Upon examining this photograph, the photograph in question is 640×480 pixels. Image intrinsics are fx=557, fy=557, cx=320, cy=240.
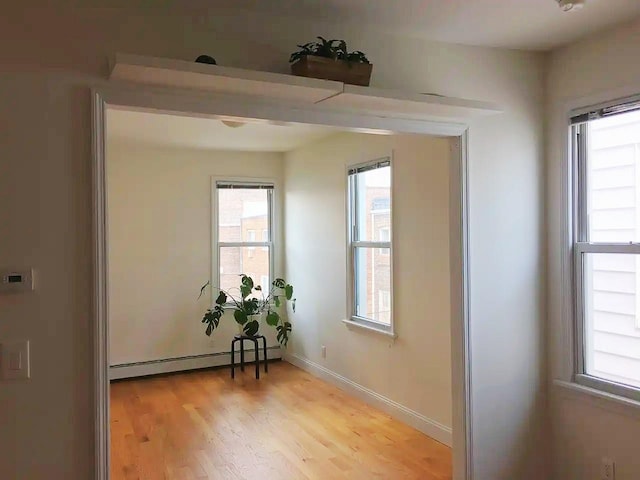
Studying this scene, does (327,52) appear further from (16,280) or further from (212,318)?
(212,318)

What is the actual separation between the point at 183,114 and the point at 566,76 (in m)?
2.12

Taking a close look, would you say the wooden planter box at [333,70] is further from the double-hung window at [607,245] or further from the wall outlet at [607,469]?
the wall outlet at [607,469]

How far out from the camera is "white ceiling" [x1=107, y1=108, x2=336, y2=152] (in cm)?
473

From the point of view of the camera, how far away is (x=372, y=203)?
16.3 feet

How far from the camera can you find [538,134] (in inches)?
127

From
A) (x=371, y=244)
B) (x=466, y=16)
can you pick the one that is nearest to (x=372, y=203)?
(x=371, y=244)

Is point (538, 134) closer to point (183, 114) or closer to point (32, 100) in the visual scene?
point (183, 114)

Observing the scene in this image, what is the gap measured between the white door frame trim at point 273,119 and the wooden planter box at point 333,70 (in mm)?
197


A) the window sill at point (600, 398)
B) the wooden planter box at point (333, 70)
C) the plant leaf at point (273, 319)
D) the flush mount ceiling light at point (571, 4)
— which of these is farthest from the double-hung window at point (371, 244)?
the flush mount ceiling light at point (571, 4)

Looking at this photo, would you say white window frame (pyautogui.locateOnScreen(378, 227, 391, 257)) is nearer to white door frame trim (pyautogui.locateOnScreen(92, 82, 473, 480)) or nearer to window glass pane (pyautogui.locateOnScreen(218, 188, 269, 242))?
white door frame trim (pyautogui.locateOnScreen(92, 82, 473, 480))

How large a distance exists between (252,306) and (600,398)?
3.97m

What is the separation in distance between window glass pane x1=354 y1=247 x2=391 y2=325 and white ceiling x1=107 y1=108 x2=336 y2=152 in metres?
1.18

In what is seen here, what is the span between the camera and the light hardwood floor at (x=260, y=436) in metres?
3.54

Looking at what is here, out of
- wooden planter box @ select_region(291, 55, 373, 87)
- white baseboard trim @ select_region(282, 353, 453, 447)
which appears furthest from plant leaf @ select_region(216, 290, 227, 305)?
wooden planter box @ select_region(291, 55, 373, 87)
